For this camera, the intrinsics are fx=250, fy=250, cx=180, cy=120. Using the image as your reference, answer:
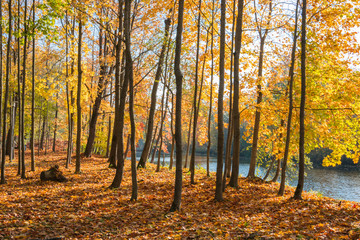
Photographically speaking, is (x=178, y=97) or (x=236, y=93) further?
(x=236, y=93)

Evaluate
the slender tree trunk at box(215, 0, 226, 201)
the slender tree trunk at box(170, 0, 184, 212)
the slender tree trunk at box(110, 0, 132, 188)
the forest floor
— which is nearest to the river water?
the forest floor

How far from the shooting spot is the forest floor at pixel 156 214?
5016mm

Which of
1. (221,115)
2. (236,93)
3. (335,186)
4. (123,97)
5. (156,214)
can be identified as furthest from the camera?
(335,186)

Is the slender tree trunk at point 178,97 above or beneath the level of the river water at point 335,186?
above

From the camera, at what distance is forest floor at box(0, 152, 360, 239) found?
5016mm

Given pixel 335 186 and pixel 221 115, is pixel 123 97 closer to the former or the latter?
pixel 221 115

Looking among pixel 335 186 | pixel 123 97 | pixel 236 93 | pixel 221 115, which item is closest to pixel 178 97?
pixel 221 115

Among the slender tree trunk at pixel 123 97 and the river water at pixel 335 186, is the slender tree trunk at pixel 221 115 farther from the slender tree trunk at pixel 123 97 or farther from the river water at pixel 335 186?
the river water at pixel 335 186

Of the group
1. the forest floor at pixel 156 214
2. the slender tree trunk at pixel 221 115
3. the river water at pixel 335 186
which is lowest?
the river water at pixel 335 186

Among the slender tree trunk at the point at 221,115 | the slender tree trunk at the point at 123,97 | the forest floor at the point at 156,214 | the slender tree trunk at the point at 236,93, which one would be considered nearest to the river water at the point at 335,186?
the slender tree trunk at the point at 236,93

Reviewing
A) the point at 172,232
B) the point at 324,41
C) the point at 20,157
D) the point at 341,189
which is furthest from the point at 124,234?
the point at 341,189

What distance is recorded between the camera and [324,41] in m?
10.0

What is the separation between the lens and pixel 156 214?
6508 millimetres

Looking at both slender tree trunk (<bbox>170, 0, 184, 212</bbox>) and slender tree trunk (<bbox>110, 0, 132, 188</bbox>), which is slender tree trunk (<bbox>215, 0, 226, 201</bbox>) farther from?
slender tree trunk (<bbox>110, 0, 132, 188</bbox>)
